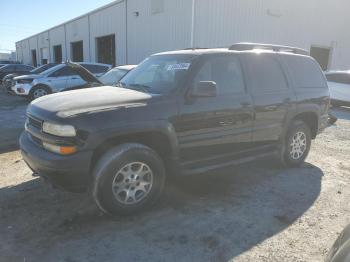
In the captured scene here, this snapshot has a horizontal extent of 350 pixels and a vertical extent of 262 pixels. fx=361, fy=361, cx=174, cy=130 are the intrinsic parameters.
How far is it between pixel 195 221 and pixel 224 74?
79.2 inches

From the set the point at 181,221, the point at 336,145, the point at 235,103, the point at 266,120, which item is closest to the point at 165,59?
the point at 235,103

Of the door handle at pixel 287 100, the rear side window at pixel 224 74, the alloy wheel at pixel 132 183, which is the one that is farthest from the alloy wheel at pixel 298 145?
the alloy wheel at pixel 132 183

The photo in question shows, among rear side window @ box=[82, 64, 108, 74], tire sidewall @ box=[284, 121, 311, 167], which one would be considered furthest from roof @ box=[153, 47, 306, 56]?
rear side window @ box=[82, 64, 108, 74]

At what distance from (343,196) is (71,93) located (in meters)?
3.88

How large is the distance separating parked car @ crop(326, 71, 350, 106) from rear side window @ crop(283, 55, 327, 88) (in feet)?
28.0

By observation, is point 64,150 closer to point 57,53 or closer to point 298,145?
point 298,145

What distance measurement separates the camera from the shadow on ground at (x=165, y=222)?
342cm

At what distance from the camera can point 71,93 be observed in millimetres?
4570

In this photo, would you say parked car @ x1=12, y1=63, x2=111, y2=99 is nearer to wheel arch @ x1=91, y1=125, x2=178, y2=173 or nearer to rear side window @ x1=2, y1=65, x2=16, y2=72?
wheel arch @ x1=91, y1=125, x2=178, y2=173

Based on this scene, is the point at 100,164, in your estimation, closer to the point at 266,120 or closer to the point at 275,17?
the point at 266,120

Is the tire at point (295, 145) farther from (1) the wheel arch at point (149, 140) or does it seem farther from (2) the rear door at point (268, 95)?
(1) the wheel arch at point (149, 140)

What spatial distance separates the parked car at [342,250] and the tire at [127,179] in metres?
2.16

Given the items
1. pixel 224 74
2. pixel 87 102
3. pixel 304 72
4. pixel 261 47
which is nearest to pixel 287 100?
pixel 304 72

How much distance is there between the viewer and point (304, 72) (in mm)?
6113
